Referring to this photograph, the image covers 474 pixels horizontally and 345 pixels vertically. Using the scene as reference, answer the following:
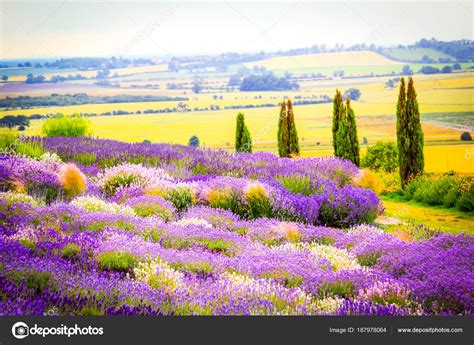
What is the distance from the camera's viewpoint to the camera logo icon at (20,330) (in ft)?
13.1

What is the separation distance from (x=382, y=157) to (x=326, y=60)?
4.86 metres

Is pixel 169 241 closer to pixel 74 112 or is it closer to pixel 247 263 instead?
pixel 247 263

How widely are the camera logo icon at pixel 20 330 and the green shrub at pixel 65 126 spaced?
20.9 feet

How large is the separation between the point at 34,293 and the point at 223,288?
4.73ft

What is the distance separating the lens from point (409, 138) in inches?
416

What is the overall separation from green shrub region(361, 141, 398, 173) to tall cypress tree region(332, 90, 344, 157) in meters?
1.02

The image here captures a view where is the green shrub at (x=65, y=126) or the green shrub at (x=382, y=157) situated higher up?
the green shrub at (x=65, y=126)

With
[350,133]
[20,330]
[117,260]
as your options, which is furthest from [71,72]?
[350,133]

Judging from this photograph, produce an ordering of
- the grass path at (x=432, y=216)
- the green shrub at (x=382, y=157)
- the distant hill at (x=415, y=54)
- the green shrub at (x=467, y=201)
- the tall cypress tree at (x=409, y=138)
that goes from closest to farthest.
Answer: the grass path at (x=432, y=216) < the green shrub at (x=467, y=201) < the distant hill at (x=415, y=54) < the tall cypress tree at (x=409, y=138) < the green shrub at (x=382, y=157)

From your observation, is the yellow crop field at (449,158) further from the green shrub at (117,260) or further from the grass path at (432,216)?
the green shrub at (117,260)

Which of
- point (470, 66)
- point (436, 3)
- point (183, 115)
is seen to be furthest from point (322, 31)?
point (183, 115)

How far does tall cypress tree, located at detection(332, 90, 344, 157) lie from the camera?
1246cm

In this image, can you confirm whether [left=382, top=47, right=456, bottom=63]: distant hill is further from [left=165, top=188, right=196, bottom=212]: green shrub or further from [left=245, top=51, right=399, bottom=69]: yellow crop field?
[left=165, top=188, right=196, bottom=212]: green shrub

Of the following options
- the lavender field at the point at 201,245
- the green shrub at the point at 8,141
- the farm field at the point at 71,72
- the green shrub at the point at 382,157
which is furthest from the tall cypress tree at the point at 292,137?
the green shrub at the point at 8,141
